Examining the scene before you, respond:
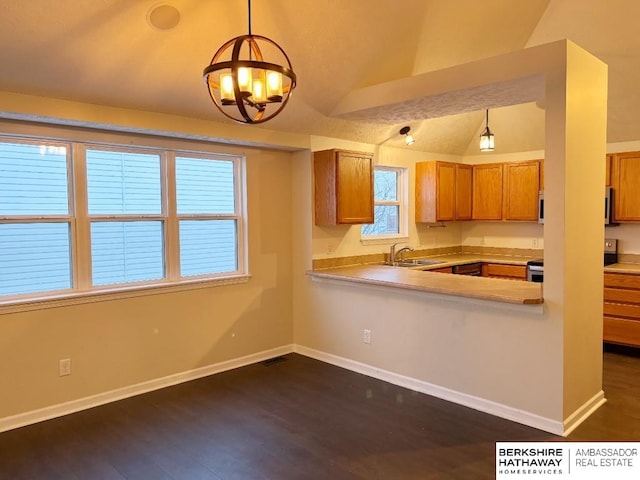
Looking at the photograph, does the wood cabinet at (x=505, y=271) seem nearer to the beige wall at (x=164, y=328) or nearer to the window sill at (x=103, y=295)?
the beige wall at (x=164, y=328)

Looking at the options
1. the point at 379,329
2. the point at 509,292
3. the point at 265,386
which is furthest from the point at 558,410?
the point at 265,386

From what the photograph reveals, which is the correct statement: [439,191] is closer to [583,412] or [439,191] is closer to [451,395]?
[451,395]

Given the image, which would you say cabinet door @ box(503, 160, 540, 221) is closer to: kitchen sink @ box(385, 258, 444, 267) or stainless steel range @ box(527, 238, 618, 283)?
stainless steel range @ box(527, 238, 618, 283)

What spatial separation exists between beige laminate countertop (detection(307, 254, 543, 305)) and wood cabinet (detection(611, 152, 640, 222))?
201 centimetres

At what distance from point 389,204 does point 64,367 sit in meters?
3.77

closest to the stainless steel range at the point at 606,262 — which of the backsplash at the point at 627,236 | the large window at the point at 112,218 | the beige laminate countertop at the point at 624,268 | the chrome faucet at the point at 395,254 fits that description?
the backsplash at the point at 627,236

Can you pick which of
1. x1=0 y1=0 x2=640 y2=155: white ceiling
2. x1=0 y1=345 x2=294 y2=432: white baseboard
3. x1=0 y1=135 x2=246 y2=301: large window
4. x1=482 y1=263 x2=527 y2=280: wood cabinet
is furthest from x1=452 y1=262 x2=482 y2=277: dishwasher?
x1=0 y1=135 x2=246 y2=301: large window

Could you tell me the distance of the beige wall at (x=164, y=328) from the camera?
3.42m

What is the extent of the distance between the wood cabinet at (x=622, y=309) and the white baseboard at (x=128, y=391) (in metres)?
3.23

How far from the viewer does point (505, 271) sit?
5.88 metres

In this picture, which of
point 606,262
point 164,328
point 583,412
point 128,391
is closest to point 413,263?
point 606,262

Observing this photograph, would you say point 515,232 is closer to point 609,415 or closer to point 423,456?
point 609,415

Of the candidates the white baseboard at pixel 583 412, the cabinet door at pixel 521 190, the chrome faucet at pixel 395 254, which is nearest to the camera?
the white baseboard at pixel 583 412

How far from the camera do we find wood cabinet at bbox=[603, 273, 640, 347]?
15.5 ft
